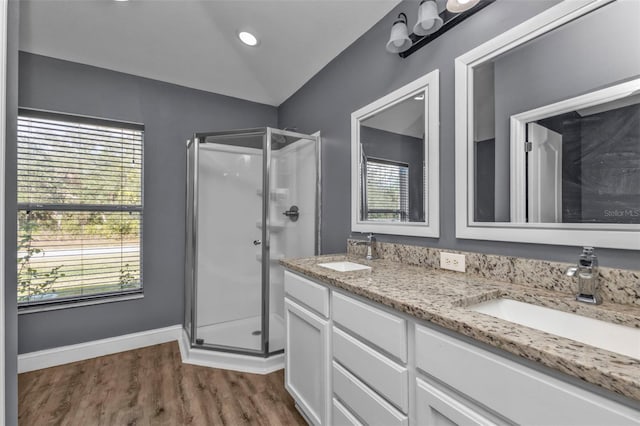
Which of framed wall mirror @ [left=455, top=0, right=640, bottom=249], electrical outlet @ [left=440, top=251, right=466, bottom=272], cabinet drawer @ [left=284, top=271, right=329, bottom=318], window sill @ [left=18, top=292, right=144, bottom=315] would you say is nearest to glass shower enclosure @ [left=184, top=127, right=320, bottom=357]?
window sill @ [left=18, top=292, right=144, bottom=315]

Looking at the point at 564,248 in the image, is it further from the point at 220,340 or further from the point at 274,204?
the point at 220,340

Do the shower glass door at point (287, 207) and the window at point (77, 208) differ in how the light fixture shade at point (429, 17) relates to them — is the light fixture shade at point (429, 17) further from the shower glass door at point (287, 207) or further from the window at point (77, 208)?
the window at point (77, 208)

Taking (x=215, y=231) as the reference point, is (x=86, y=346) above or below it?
below

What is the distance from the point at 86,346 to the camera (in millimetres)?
2404

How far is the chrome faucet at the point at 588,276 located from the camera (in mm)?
910

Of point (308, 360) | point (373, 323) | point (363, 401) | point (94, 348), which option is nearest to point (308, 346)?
point (308, 360)

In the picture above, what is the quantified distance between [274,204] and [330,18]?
141 cm

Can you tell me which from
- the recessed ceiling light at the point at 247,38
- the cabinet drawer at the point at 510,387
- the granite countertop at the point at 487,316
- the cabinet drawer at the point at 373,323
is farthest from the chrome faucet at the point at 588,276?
the recessed ceiling light at the point at 247,38

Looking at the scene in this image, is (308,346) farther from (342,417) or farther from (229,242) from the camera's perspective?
(229,242)

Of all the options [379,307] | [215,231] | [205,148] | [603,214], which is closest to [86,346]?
[215,231]

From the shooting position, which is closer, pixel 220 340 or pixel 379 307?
pixel 379 307

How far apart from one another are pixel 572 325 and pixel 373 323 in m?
0.61

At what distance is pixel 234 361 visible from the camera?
2232 millimetres

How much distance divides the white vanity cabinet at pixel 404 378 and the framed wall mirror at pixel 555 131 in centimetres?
63
